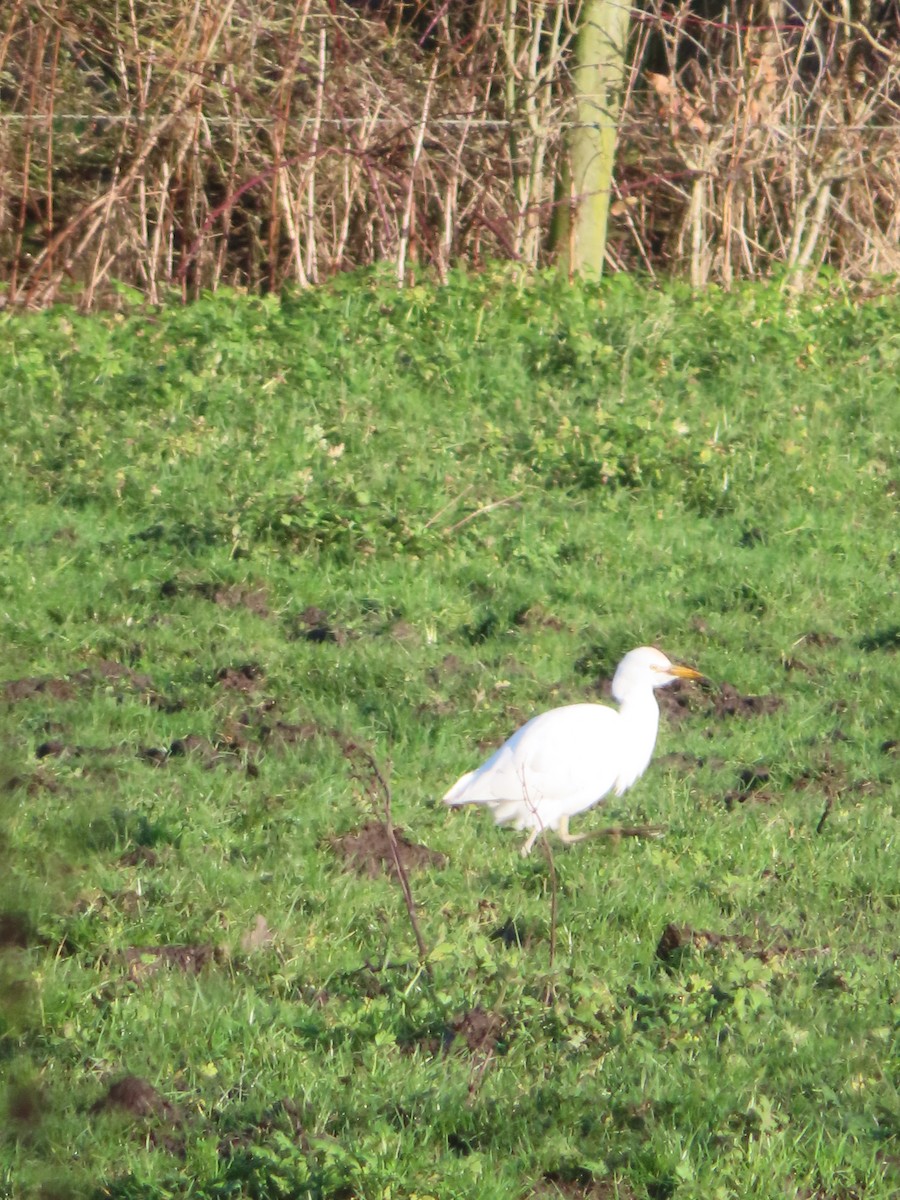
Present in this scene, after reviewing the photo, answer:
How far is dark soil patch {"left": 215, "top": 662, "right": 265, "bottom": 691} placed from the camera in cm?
640

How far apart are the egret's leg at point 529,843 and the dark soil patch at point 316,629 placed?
5.59ft

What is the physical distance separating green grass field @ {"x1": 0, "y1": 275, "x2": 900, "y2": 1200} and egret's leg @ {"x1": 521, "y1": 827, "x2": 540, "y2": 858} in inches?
2.4

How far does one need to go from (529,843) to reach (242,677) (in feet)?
5.30

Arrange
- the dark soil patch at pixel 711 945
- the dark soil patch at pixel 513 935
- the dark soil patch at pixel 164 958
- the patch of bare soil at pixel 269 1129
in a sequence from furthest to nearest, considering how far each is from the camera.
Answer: the dark soil patch at pixel 513 935 → the dark soil patch at pixel 711 945 → the dark soil patch at pixel 164 958 → the patch of bare soil at pixel 269 1129

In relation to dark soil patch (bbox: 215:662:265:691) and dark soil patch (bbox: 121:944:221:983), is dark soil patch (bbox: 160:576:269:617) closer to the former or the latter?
dark soil patch (bbox: 215:662:265:691)

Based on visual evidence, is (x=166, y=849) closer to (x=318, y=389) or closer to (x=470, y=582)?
(x=470, y=582)

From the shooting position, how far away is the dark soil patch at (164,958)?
13.9 ft

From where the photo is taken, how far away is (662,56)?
46.9 feet

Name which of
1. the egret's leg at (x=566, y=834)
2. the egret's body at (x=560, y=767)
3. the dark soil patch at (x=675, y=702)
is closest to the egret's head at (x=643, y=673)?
the egret's body at (x=560, y=767)

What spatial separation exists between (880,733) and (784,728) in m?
0.34

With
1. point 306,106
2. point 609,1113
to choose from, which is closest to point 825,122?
point 306,106

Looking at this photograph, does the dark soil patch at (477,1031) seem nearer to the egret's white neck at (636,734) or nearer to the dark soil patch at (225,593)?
the egret's white neck at (636,734)

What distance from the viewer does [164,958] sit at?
14.1 feet

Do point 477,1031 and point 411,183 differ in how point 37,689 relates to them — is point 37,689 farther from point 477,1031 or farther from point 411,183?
point 411,183
